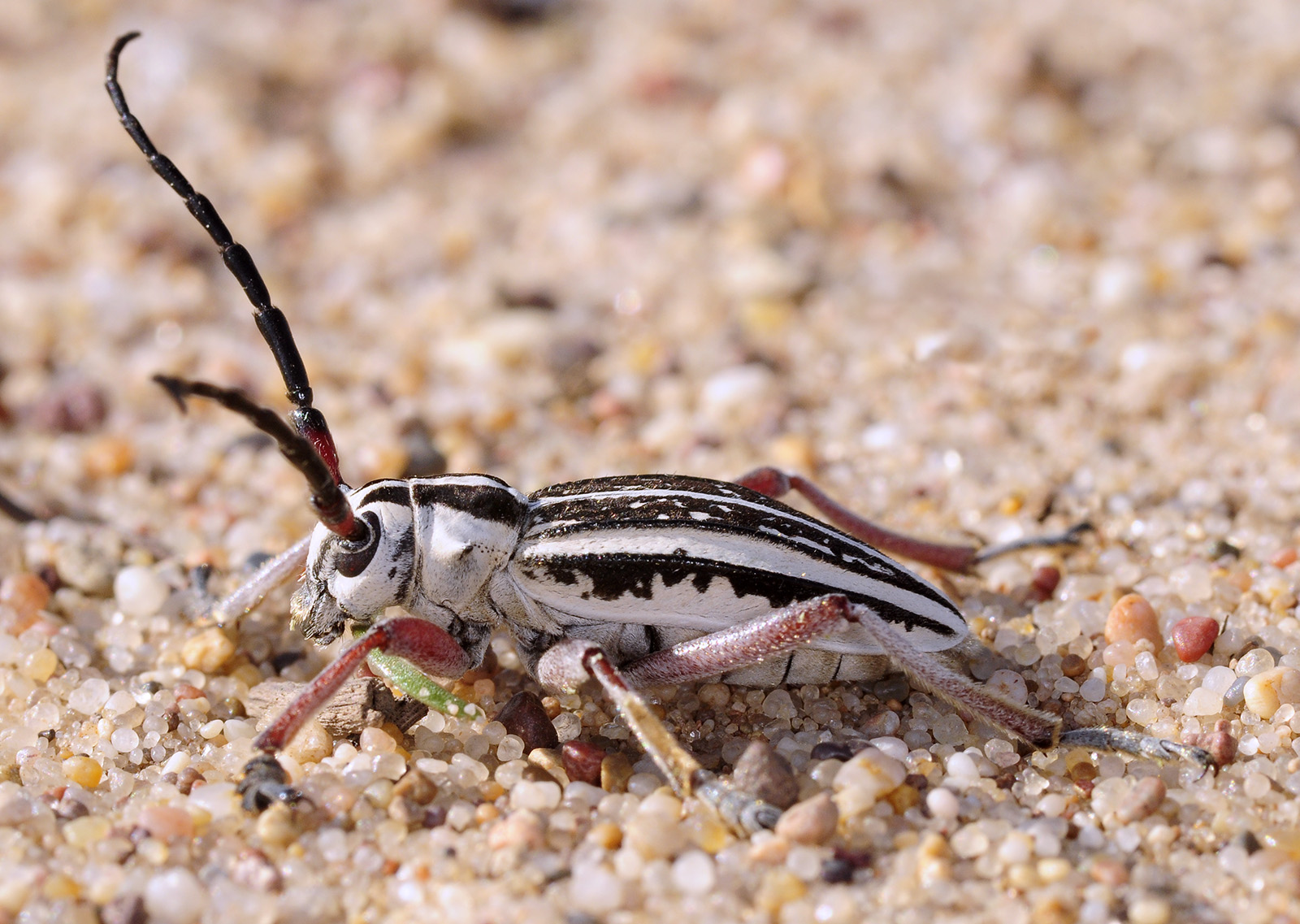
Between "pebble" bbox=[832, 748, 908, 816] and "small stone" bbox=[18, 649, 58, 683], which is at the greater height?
"small stone" bbox=[18, 649, 58, 683]

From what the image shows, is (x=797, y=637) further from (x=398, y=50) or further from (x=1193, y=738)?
(x=398, y=50)

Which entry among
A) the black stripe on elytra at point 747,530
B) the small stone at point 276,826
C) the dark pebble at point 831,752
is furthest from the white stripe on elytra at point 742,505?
the small stone at point 276,826

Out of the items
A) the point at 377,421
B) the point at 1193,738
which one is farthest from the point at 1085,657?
the point at 377,421

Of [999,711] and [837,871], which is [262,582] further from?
[999,711]

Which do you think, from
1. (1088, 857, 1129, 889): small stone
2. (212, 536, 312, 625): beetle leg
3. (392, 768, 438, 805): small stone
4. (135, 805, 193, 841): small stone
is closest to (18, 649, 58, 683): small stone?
(212, 536, 312, 625): beetle leg

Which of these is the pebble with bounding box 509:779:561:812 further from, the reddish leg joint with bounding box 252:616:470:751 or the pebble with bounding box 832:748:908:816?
the pebble with bounding box 832:748:908:816
